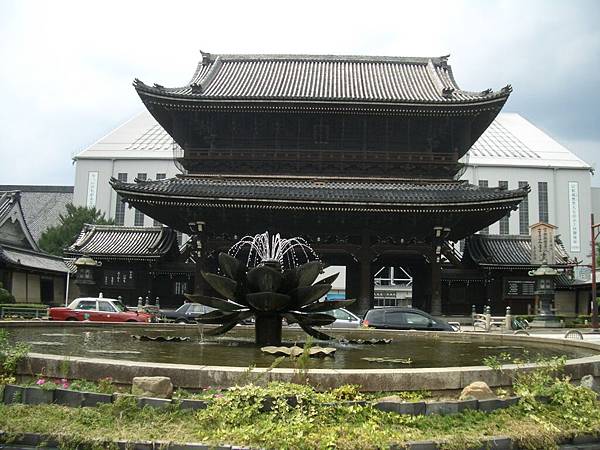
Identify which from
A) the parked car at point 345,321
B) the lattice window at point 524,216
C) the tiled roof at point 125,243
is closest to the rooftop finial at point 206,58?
the tiled roof at point 125,243

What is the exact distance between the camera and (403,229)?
27234 millimetres

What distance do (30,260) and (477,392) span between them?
33.8 metres

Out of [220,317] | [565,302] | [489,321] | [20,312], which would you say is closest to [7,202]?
[20,312]

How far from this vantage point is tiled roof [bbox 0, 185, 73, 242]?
66.6 m

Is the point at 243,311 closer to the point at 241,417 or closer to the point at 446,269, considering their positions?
the point at 241,417

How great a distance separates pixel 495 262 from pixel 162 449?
28.6 meters

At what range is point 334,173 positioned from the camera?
28.5m

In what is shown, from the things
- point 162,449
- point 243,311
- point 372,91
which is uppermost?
point 372,91

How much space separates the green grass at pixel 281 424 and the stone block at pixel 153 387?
0.21 meters

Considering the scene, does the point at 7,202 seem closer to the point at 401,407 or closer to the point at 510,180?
the point at 401,407

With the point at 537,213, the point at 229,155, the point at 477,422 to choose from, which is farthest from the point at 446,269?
the point at 537,213

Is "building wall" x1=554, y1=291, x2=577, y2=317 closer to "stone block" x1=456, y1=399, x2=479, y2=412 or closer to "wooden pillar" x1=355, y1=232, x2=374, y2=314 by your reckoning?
"wooden pillar" x1=355, y1=232, x2=374, y2=314

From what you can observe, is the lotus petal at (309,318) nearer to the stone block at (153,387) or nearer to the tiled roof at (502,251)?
the stone block at (153,387)

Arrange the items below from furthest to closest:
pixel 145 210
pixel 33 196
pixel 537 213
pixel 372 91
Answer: pixel 33 196 < pixel 537 213 < pixel 372 91 < pixel 145 210
